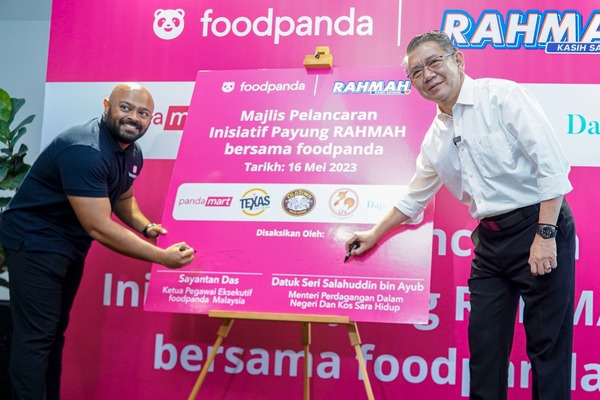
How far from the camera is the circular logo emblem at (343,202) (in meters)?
2.50

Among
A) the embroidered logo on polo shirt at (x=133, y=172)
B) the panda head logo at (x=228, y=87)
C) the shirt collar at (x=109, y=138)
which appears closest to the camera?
the shirt collar at (x=109, y=138)

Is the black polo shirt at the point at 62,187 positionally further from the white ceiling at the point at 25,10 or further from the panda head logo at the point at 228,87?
the white ceiling at the point at 25,10

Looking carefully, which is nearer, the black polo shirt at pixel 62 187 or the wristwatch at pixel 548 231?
the wristwatch at pixel 548 231

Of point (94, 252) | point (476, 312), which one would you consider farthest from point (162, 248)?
point (476, 312)

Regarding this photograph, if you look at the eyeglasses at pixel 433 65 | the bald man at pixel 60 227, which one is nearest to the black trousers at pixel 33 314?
the bald man at pixel 60 227

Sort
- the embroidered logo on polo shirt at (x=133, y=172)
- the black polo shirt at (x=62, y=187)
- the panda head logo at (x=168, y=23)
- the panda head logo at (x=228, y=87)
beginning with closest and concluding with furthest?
the black polo shirt at (x=62, y=187), the embroidered logo on polo shirt at (x=133, y=172), the panda head logo at (x=228, y=87), the panda head logo at (x=168, y=23)

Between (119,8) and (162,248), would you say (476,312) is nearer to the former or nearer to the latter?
(162,248)

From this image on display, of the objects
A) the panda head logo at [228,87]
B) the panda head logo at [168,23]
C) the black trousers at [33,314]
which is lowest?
the black trousers at [33,314]

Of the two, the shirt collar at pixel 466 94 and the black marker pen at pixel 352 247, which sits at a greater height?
the shirt collar at pixel 466 94

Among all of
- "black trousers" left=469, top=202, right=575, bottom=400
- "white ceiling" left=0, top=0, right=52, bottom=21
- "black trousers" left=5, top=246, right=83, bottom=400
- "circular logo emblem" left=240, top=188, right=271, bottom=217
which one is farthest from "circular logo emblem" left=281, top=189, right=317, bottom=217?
"white ceiling" left=0, top=0, right=52, bottom=21

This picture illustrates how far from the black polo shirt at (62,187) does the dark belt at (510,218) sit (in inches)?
57.0

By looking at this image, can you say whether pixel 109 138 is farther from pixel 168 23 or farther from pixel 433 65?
pixel 433 65

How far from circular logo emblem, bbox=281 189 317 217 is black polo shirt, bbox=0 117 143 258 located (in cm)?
71

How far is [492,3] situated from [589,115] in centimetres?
70
